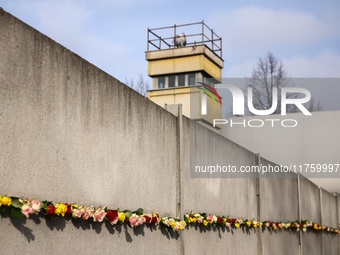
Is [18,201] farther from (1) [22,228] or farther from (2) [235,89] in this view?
(2) [235,89]

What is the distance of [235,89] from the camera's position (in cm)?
2628

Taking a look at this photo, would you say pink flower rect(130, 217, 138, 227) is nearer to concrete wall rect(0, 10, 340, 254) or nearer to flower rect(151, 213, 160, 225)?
concrete wall rect(0, 10, 340, 254)

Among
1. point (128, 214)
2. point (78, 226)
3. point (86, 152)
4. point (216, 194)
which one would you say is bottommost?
point (78, 226)

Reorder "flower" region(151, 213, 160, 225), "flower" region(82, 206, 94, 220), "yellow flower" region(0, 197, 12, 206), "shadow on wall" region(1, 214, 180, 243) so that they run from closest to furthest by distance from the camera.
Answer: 1. "yellow flower" region(0, 197, 12, 206)
2. "shadow on wall" region(1, 214, 180, 243)
3. "flower" region(82, 206, 94, 220)
4. "flower" region(151, 213, 160, 225)

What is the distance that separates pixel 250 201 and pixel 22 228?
6624 mm

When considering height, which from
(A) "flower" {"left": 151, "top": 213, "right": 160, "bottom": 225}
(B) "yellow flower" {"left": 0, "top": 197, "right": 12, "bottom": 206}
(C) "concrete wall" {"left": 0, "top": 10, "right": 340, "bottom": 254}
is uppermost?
(C) "concrete wall" {"left": 0, "top": 10, "right": 340, "bottom": 254}

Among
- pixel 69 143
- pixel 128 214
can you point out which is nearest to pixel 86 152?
pixel 69 143

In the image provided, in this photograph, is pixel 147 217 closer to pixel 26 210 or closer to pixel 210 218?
pixel 26 210

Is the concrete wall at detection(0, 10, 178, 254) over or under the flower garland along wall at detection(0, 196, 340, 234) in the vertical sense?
over

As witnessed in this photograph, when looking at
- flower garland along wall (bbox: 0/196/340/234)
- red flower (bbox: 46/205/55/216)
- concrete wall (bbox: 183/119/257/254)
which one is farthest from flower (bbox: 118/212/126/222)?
concrete wall (bbox: 183/119/257/254)

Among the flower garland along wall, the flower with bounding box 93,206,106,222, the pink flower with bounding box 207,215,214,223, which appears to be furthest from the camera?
the pink flower with bounding box 207,215,214,223

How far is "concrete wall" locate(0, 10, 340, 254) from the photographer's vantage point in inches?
156

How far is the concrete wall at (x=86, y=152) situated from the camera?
397 centimetres

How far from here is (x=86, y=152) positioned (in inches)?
189
